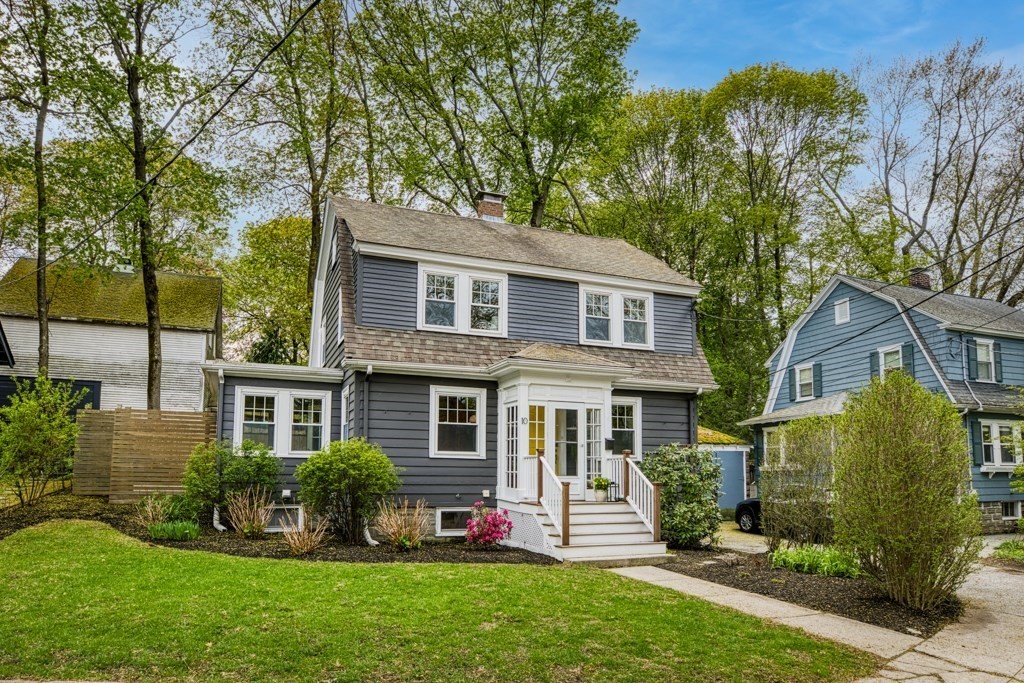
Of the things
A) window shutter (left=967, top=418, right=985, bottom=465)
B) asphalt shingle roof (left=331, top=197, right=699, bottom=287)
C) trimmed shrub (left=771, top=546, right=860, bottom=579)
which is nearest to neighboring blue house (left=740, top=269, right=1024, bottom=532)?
window shutter (left=967, top=418, right=985, bottom=465)

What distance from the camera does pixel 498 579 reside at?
29.0ft

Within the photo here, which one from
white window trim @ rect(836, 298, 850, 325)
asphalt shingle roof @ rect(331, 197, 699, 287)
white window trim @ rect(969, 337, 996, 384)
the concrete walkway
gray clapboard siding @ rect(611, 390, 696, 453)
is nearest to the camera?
the concrete walkway

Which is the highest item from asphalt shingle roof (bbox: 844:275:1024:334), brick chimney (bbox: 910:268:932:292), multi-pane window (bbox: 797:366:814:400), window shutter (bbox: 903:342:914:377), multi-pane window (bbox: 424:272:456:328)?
brick chimney (bbox: 910:268:932:292)

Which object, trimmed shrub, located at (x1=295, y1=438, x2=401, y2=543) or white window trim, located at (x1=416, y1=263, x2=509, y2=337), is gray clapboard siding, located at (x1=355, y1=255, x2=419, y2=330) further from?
trimmed shrub, located at (x1=295, y1=438, x2=401, y2=543)

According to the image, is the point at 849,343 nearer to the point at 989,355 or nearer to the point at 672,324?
the point at 989,355

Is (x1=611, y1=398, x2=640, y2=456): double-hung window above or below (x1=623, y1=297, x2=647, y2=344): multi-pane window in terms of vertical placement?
below

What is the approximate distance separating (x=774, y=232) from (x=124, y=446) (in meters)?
24.4

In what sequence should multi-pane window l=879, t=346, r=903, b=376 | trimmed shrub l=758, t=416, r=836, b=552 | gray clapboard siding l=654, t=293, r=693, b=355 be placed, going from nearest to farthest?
trimmed shrub l=758, t=416, r=836, b=552, gray clapboard siding l=654, t=293, r=693, b=355, multi-pane window l=879, t=346, r=903, b=376

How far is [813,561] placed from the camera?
1058 cm

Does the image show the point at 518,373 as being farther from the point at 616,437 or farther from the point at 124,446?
the point at 124,446

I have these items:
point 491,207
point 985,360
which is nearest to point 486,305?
point 491,207

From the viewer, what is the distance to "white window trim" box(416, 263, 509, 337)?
14.3m

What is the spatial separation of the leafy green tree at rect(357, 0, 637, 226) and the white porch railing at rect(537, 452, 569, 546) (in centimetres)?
1469

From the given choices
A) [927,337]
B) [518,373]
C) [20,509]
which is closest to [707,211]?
[927,337]
